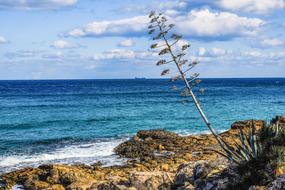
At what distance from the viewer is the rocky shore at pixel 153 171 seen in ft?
47.4

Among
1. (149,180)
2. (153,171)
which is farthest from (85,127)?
(149,180)

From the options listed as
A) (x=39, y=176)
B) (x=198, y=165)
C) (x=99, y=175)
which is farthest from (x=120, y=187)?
(x=39, y=176)

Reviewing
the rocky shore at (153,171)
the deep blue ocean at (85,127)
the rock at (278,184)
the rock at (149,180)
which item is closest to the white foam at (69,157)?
the deep blue ocean at (85,127)

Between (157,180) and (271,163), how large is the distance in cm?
412

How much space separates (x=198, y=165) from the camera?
50.1 feet

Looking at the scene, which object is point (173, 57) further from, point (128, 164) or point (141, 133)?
point (141, 133)

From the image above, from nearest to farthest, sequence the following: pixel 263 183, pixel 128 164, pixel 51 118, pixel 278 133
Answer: pixel 263 183
pixel 278 133
pixel 128 164
pixel 51 118

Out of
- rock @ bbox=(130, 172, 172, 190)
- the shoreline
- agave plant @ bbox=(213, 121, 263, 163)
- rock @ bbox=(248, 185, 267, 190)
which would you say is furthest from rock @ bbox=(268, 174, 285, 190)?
the shoreline

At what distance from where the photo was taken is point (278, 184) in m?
11.9

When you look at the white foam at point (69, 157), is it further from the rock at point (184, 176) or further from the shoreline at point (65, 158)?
the rock at point (184, 176)

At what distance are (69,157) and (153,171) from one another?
40.3 ft

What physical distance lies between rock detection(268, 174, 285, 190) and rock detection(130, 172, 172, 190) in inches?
172

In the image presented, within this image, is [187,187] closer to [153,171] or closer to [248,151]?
[248,151]

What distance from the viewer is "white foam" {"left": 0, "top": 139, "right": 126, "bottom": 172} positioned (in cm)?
2738
